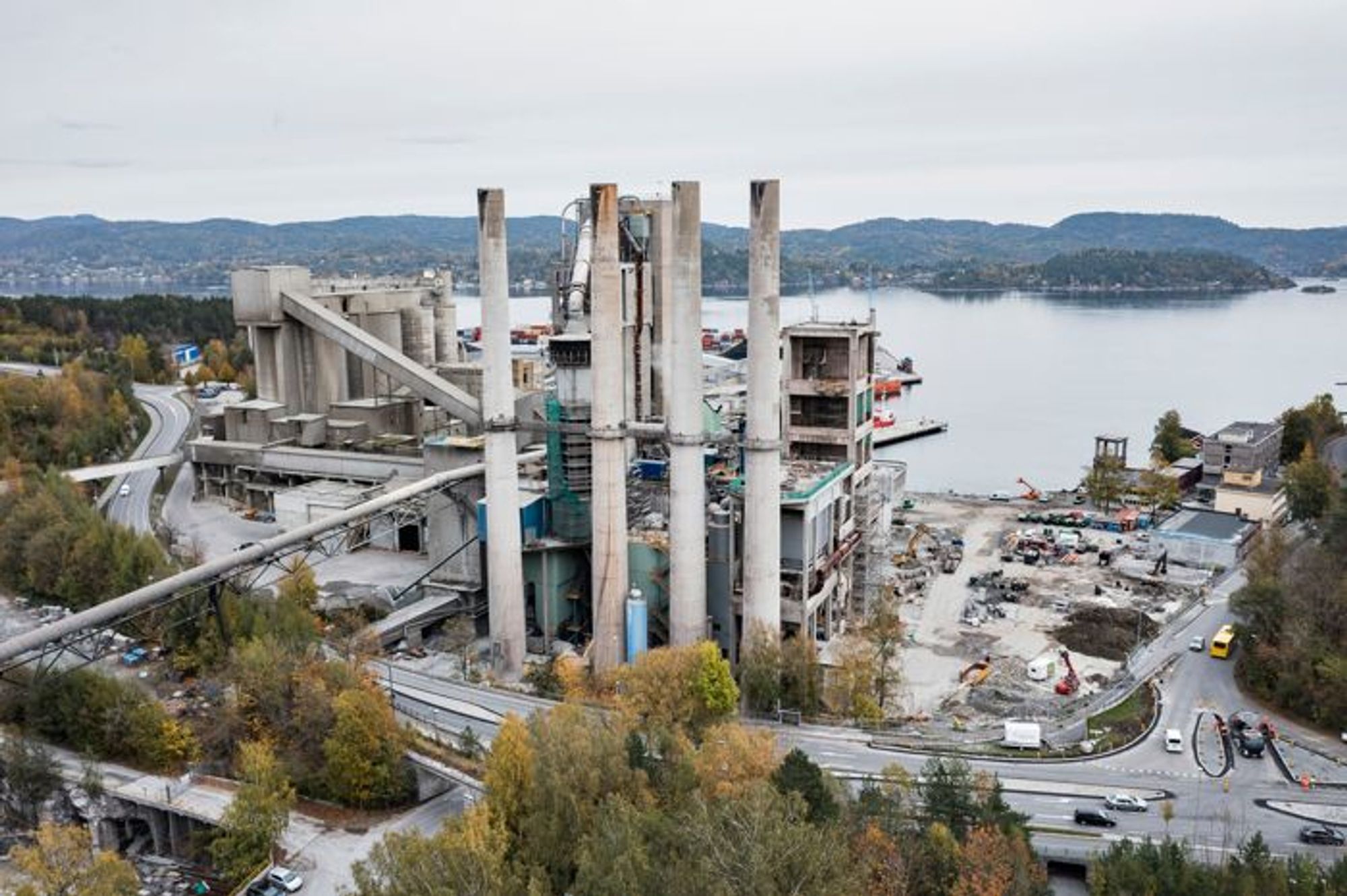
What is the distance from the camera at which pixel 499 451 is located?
36.4 metres

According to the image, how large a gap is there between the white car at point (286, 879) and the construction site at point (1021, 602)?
59.6 feet

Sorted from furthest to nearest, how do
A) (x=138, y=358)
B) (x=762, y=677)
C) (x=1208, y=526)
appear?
(x=138, y=358) < (x=1208, y=526) < (x=762, y=677)

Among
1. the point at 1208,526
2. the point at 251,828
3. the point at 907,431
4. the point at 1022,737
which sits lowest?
the point at 907,431

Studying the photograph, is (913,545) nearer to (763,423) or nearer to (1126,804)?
(763,423)

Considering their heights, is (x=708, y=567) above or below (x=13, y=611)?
above

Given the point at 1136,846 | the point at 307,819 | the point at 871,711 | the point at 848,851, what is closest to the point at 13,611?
the point at 307,819

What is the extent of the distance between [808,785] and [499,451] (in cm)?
1751

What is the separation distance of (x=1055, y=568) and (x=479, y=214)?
31.3 m

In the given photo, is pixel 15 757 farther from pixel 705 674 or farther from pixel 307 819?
pixel 705 674

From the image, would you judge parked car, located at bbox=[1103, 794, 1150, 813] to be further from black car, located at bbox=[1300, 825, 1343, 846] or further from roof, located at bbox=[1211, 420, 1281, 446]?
roof, located at bbox=[1211, 420, 1281, 446]

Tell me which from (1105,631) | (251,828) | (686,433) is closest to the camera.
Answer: (251,828)

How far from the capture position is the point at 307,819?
28109mm

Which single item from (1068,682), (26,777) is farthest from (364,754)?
(1068,682)

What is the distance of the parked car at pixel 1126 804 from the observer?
26.5 meters
